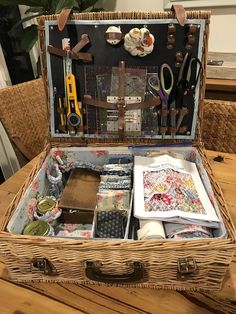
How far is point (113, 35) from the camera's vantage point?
0.83 m

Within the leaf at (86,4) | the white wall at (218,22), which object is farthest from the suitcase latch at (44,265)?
the white wall at (218,22)

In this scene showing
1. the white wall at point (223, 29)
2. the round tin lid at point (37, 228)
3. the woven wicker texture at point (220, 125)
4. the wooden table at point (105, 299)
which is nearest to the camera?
the wooden table at point (105, 299)

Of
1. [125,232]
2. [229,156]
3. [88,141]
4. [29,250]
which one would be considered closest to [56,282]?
[29,250]

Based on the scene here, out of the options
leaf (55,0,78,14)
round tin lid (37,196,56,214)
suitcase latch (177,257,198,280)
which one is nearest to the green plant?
leaf (55,0,78,14)

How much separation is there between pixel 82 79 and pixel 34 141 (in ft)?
2.00

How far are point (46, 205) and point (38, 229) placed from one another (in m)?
0.10

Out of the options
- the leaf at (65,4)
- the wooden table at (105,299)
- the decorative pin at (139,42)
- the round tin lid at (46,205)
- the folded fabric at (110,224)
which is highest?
the leaf at (65,4)

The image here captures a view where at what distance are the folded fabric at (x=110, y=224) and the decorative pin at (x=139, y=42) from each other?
1.70ft

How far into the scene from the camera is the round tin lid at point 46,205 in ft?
2.60

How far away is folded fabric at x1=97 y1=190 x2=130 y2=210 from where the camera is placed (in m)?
0.78

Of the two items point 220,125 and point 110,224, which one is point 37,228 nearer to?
point 110,224

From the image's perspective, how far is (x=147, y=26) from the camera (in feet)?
2.72

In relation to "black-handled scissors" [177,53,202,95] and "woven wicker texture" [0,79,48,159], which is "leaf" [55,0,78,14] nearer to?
"woven wicker texture" [0,79,48,159]

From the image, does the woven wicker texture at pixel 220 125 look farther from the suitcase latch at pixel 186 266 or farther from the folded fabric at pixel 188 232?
the suitcase latch at pixel 186 266
